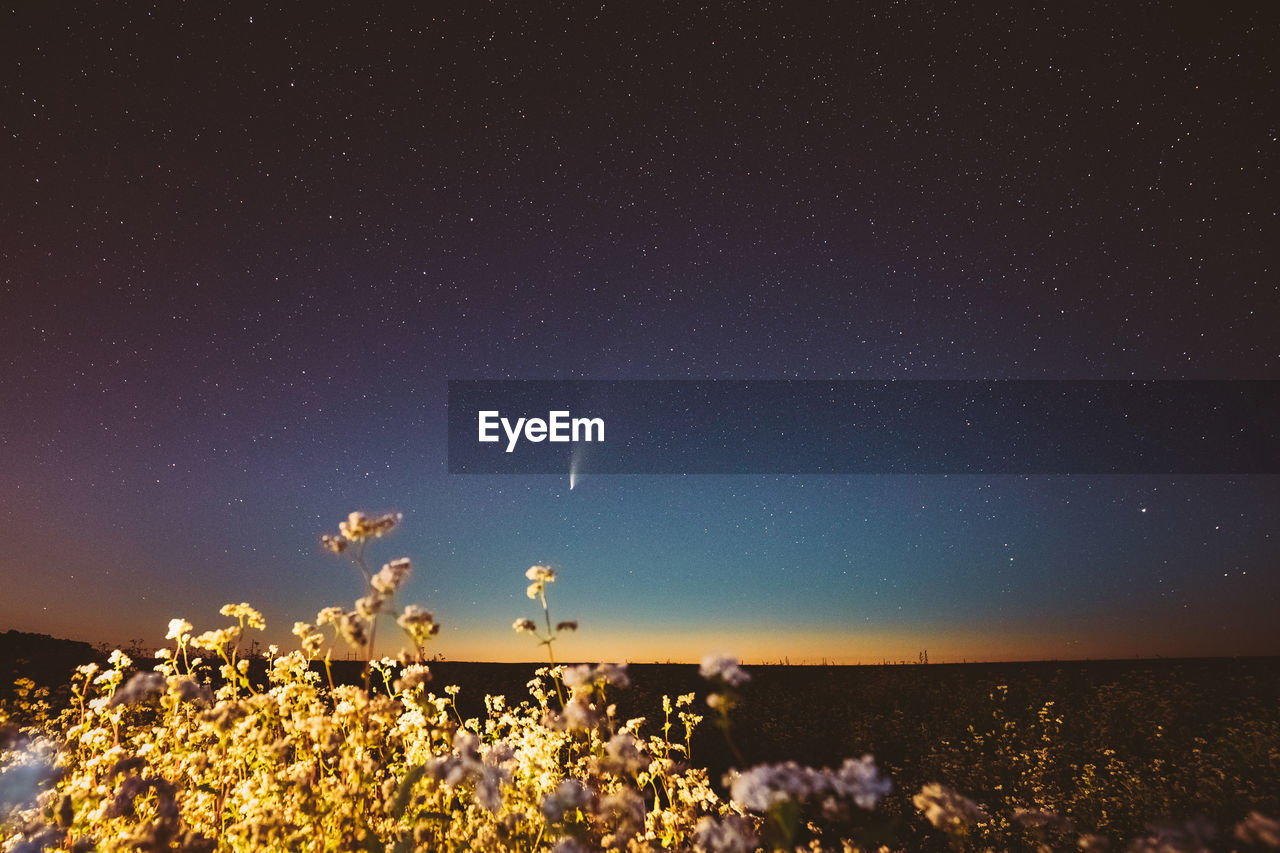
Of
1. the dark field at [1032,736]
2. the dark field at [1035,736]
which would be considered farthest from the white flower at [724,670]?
the dark field at [1032,736]

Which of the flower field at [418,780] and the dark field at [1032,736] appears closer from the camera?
the flower field at [418,780]

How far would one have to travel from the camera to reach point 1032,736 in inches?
642

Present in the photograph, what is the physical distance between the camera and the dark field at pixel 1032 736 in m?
11.1

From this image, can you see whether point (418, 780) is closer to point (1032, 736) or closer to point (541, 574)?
point (541, 574)

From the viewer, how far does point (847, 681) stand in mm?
31922

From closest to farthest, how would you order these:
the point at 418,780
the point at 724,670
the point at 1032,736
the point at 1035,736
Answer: the point at 724,670 → the point at 418,780 → the point at 1032,736 → the point at 1035,736

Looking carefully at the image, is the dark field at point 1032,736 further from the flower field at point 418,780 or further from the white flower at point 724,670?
the white flower at point 724,670

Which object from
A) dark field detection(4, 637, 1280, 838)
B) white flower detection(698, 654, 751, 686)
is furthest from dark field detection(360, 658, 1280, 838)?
white flower detection(698, 654, 751, 686)

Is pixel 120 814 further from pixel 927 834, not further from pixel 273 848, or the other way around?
pixel 927 834

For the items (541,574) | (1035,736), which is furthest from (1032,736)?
(541,574)

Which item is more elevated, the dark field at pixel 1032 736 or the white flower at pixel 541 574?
the white flower at pixel 541 574

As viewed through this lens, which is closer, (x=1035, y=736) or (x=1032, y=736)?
(x=1032, y=736)

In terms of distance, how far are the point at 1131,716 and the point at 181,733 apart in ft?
73.1

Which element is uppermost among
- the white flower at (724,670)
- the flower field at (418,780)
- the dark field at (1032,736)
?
the white flower at (724,670)
